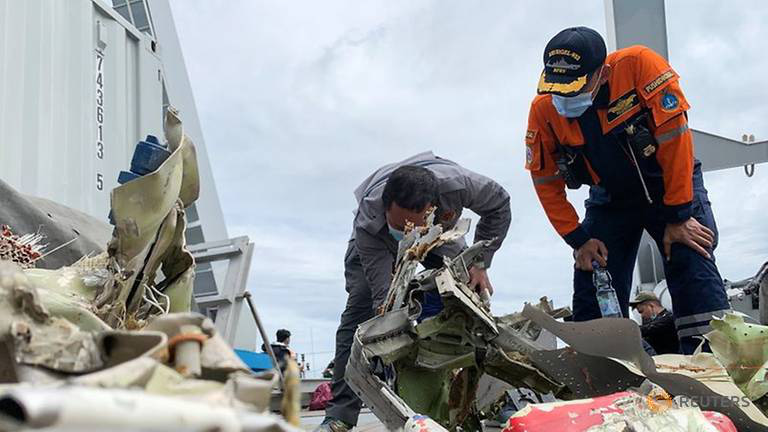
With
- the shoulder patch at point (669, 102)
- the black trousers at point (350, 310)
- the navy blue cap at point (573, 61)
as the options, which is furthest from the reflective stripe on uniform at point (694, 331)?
the black trousers at point (350, 310)

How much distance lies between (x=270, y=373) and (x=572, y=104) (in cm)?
205

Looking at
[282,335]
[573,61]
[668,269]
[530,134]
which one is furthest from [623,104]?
[282,335]

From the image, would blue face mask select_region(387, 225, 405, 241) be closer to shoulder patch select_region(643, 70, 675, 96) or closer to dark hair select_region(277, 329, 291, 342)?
shoulder patch select_region(643, 70, 675, 96)

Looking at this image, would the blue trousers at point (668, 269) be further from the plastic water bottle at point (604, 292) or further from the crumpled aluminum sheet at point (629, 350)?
the crumpled aluminum sheet at point (629, 350)

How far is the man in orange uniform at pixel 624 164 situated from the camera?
2344mm

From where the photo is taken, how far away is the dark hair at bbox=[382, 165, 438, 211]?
246 cm

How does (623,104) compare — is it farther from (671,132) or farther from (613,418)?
(613,418)

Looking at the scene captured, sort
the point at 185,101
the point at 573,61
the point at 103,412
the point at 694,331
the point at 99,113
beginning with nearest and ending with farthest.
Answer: the point at 103,412
the point at 694,331
the point at 573,61
the point at 99,113
the point at 185,101

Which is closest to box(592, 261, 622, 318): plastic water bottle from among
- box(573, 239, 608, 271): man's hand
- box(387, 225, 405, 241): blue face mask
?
box(573, 239, 608, 271): man's hand

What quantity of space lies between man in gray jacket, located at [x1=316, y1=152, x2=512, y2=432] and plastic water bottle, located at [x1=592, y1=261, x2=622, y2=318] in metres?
0.41

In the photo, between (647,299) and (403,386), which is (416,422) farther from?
(647,299)

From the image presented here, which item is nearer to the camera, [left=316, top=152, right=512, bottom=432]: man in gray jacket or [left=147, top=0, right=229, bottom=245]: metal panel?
[left=316, top=152, right=512, bottom=432]: man in gray jacket

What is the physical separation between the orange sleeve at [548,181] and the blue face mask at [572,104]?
17 cm

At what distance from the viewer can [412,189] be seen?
246cm
